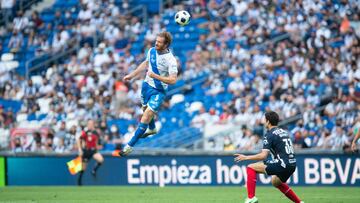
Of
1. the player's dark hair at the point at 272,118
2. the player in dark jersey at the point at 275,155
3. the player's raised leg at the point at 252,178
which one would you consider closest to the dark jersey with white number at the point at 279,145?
the player in dark jersey at the point at 275,155

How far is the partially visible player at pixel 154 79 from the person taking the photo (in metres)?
16.5

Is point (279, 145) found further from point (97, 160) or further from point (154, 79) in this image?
point (97, 160)

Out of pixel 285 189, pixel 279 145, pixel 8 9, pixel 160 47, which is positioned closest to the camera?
pixel 279 145

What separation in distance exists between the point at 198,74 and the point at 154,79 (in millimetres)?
11881

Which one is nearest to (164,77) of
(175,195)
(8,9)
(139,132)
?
(139,132)

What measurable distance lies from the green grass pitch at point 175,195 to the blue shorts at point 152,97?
181 cm

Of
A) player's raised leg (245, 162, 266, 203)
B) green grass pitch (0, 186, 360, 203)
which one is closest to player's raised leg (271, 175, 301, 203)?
player's raised leg (245, 162, 266, 203)

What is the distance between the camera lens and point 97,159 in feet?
81.3

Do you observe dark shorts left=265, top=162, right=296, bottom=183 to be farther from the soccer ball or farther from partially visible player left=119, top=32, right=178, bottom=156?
the soccer ball

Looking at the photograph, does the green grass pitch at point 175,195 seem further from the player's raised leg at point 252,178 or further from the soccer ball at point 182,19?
the soccer ball at point 182,19

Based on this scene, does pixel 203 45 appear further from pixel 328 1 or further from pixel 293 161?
pixel 293 161

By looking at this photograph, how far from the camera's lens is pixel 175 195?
1934 centimetres

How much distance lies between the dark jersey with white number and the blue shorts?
2.83 m

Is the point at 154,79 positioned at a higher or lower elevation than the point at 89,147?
higher
